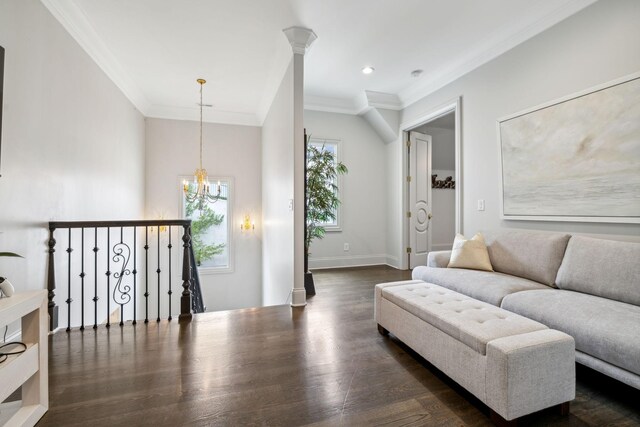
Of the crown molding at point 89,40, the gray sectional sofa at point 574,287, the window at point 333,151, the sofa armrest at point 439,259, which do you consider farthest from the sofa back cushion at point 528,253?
the crown molding at point 89,40

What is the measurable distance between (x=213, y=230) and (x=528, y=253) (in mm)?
5012

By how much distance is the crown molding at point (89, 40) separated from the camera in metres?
2.53

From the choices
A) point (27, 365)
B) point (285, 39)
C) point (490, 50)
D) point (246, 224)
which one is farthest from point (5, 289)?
point (490, 50)

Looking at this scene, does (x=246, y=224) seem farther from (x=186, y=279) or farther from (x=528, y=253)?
(x=528, y=253)

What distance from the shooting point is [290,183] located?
3.44 m

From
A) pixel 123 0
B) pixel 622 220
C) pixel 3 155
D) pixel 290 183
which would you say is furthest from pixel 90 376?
pixel 622 220

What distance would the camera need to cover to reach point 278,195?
420 cm

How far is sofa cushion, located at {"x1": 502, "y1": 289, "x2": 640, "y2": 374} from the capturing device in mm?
1541

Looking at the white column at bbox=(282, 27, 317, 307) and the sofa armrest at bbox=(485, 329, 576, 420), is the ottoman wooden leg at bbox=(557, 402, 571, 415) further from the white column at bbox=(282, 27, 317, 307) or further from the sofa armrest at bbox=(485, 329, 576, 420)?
the white column at bbox=(282, 27, 317, 307)

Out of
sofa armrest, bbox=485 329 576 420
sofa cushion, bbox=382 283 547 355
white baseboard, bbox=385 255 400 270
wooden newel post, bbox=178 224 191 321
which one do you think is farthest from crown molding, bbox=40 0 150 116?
white baseboard, bbox=385 255 400 270

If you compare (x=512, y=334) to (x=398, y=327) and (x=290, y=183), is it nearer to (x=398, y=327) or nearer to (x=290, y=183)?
(x=398, y=327)

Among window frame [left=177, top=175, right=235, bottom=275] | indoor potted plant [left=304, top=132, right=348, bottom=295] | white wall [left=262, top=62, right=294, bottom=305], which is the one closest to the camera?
white wall [left=262, top=62, right=294, bottom=305]

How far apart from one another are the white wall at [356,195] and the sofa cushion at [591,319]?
10.6ft

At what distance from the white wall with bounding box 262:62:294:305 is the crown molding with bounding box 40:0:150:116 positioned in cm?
202
